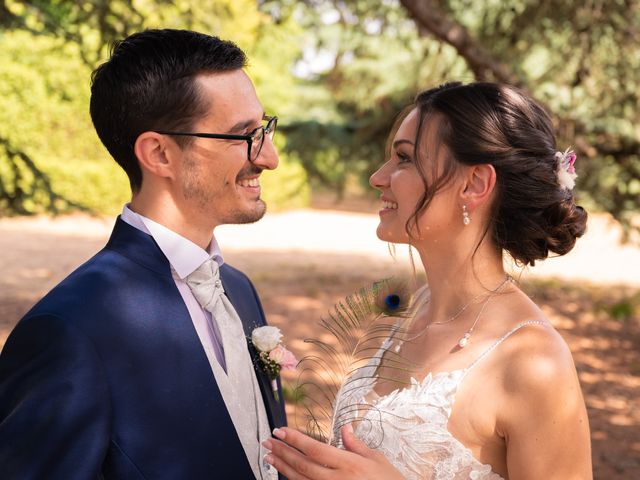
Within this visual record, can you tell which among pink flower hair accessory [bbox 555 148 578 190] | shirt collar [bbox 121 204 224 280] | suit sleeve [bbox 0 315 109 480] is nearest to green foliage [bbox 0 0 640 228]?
pink flower hair accessory [bbox 555 148 578 190]

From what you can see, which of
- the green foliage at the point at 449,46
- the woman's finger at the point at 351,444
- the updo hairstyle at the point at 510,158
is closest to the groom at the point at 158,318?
the woman's finger at the point at 351,444

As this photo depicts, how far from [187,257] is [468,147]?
1.01 m

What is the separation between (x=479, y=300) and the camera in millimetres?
2516

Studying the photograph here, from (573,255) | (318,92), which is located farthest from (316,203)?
(573,255)

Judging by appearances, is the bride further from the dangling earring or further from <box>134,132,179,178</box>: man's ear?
<box>134,132,179,178</box>: man's ear

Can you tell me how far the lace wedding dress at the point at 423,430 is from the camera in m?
2.24

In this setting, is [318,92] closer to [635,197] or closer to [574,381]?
[635,197]

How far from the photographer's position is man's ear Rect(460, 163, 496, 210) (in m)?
2.43

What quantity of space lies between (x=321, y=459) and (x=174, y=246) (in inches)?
31.4

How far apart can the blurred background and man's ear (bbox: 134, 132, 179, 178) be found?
3.83 ft

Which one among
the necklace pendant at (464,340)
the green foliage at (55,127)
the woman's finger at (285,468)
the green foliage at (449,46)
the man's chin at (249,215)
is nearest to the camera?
the woman's finger at (285,468)

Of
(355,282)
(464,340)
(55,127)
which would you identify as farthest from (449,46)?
(55,127)

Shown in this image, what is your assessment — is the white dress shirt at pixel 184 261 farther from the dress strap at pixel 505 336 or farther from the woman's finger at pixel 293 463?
the dress strap at pixel 505 336

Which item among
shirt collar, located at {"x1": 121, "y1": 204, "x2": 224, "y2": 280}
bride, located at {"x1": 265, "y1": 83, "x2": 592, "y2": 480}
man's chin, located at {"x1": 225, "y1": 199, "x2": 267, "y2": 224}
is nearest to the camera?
bride, located at {"x1": 265, "y1": 83, "x2": 592, "y2": 480}
